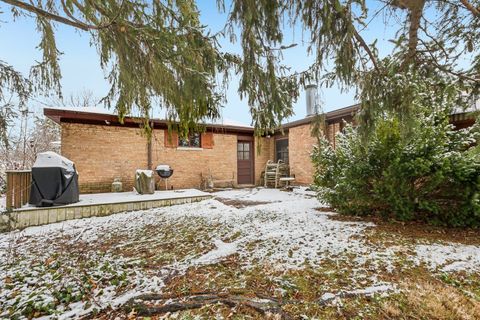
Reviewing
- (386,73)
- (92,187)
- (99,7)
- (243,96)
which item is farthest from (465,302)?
(92,187)

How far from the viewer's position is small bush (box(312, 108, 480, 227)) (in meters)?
3.44

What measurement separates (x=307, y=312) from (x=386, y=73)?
2.75 meters

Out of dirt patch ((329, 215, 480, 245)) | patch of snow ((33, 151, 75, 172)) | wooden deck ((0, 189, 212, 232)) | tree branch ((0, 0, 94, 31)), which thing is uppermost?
tree branch ((0, 0, 94, 31))

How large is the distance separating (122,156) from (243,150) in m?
5.41

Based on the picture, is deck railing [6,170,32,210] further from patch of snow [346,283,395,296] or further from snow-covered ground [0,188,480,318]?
patch of snow [346,283,395,296]

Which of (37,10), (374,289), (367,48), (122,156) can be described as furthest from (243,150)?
(374,289)

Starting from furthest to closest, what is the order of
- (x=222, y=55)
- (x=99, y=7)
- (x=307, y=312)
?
(x=222, y=55)
(x=99, y=7)
(x=307, y=312)

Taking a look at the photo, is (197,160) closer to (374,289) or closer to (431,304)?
(374,289)

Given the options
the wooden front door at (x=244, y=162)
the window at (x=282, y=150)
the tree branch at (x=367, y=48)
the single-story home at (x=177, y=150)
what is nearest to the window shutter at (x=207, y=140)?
the single-story home at (x=177, y=150)

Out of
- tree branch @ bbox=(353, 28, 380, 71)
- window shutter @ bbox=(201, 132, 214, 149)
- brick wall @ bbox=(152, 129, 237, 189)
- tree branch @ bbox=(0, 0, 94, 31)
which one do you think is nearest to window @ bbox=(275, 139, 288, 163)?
brick wall @ bbox=(152, 129, 237, 189)

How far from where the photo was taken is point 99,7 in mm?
2162

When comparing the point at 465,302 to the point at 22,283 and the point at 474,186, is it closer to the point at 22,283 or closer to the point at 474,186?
the point at 474,186

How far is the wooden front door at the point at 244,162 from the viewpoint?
35.6ft

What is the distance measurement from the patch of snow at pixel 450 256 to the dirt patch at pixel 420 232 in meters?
0.30
